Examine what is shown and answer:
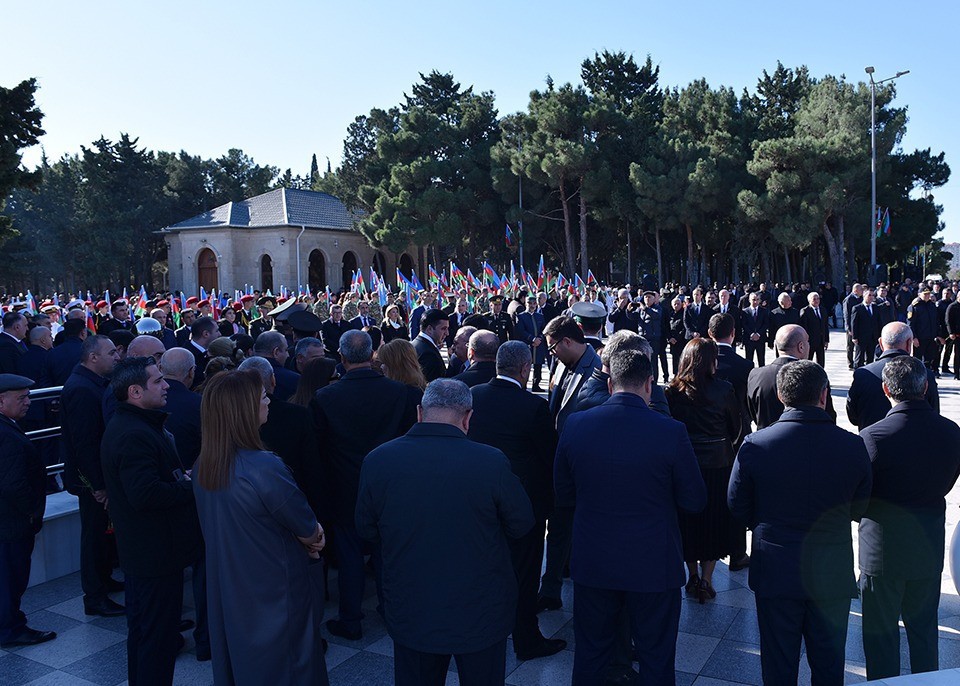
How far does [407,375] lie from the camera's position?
5.12 metres

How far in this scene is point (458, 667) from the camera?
3010mm

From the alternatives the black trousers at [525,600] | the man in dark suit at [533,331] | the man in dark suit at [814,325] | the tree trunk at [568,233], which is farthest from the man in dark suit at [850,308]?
the tree trunk at [568,233]

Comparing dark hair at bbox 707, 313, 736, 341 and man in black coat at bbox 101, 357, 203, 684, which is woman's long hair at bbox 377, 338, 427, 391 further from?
dark hair at bbox 707, 313, 736, 341

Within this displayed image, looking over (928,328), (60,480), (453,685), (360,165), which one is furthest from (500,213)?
(453,685)

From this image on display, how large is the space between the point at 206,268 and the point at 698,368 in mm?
44662

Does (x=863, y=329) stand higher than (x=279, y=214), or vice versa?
(x=279, y=214)

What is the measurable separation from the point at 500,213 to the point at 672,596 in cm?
4090

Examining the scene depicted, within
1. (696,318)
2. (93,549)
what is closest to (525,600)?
(93,549)

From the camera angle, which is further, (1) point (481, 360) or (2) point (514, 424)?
(1) point (481, 360)

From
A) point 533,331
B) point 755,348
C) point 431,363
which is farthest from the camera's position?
point 755,348

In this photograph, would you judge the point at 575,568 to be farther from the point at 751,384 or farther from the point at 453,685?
the point at 751,384

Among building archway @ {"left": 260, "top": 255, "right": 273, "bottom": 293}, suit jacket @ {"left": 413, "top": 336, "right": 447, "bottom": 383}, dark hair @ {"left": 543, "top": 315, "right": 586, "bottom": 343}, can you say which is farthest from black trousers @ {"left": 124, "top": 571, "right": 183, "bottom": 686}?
building archway @ {"left": 260, "top": 255, "right": 273, "bottom": 293}

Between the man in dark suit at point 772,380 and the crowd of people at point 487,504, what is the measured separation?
16 millimetres

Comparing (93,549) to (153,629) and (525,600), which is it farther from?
(525,600)
